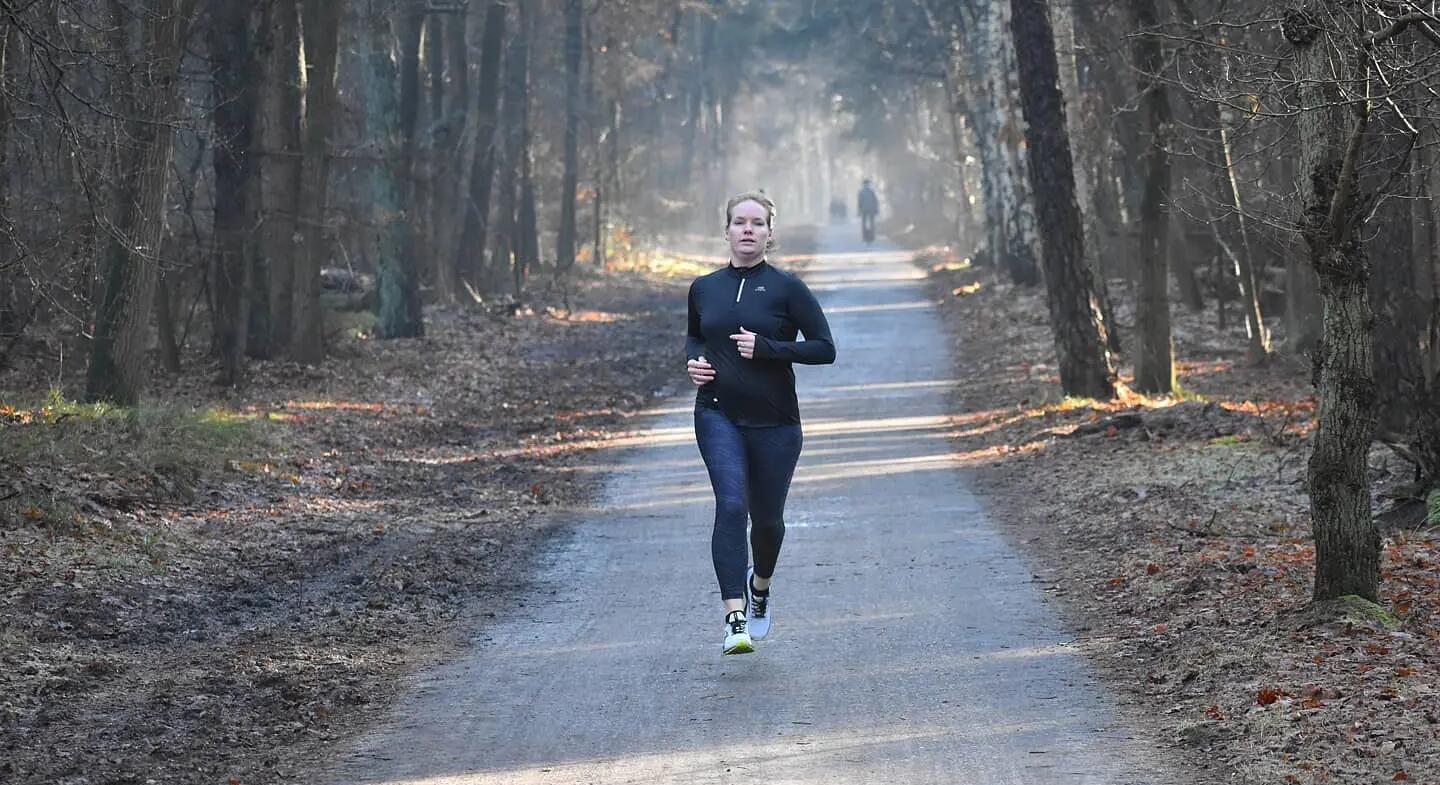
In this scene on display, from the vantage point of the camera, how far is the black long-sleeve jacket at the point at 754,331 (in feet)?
24.8

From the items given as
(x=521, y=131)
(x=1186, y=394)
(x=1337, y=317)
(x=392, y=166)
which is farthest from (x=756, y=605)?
(x=521, y=131)

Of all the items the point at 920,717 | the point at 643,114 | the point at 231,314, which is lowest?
the point at 920,717

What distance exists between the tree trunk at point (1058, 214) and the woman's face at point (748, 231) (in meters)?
9.88

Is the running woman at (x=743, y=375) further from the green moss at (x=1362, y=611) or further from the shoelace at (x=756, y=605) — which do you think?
the green moss at (x=1362, y=611)

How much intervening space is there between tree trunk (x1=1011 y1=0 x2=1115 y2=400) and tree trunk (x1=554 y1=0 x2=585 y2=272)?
23.2 m

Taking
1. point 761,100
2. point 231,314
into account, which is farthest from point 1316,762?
point 761,100

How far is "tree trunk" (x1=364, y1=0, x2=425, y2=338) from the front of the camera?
79.9ft

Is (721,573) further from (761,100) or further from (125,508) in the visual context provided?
(761,100)

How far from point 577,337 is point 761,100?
257 ft

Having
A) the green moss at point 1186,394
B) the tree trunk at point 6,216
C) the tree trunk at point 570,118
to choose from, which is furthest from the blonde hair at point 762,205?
the tree trunk at point 570,118

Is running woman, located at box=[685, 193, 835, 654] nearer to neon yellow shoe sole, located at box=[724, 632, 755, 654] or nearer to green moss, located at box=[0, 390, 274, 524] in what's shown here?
neon yellow shoe sole, located at box=[724, 632, 755, 654]

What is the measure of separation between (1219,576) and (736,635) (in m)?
2.94

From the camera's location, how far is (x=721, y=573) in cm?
766

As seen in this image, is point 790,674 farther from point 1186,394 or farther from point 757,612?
point 1186,394
